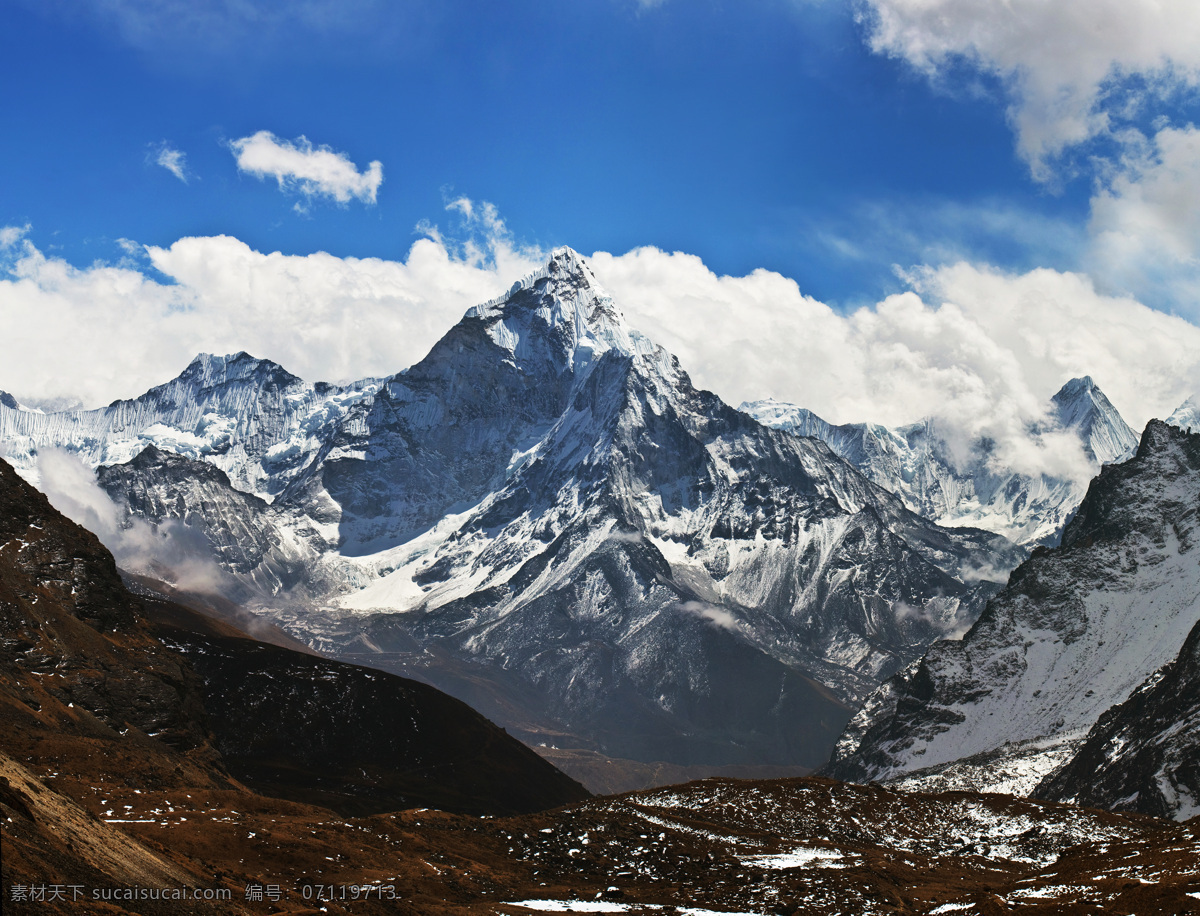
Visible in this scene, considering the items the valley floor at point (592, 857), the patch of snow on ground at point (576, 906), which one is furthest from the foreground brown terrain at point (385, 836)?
the patch of snow on ground at point (576, 906)

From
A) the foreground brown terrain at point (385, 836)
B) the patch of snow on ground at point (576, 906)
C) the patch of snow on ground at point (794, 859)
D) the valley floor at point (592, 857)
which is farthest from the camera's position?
the patch of snow on ground at point (794, 859)

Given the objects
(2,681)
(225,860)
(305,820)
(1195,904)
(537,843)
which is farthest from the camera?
(2,681)

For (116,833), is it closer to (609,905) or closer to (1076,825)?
(609,905)

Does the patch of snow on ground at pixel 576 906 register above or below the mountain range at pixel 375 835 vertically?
below

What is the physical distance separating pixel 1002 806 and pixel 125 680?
10956cm

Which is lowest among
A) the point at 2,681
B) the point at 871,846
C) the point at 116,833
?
the point at 871,846

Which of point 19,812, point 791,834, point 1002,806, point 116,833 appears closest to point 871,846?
point 791,834

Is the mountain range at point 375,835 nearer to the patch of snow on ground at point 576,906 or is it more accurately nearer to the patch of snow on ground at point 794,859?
the patch of snow on ground at point 576,906

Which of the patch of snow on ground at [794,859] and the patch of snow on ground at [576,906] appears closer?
the patch of snow on ground at [576,906]

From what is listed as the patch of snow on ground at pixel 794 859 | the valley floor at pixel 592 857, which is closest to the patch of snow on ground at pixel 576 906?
the valley floor at pixel 592 857

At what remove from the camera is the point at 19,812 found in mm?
47281

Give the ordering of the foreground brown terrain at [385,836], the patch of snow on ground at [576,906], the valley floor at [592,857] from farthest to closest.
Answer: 1. the patch of snow on ground at [576,906]
2. the foreground brown terrain at [385,836]
3. the valley floor at [592,857]

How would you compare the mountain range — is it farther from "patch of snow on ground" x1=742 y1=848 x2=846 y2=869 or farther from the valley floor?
"patch of snow on ground" x1=742 y1=848 x2=846 y2=869

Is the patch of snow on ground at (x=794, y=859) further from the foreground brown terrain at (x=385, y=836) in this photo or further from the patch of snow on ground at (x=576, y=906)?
the patch of snow on ground at (x=576, y=906)
